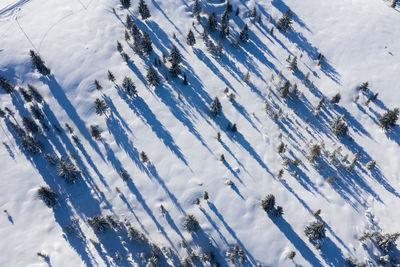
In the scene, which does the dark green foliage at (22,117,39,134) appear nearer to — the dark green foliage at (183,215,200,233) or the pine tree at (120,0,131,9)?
the dark green foliage at (183,215,200,233)

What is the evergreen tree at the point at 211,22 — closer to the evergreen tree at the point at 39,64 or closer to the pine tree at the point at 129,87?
the pine tree at the point at 129,87

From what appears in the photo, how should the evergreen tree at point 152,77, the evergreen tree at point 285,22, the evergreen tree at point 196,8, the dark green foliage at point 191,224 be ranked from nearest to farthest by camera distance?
the dark green foliage at point 191,224, the evergreen tree at point 152,77, the evergreen tree at point 285,22, the evergreen tree at point 196,8

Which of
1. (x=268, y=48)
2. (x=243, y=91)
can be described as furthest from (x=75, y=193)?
(x=268, y=48)

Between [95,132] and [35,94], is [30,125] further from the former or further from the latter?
[95,132]

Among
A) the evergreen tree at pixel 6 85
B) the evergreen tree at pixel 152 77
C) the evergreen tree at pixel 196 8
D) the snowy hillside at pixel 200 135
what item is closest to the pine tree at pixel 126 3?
the snowy hillside at pixel 200 135

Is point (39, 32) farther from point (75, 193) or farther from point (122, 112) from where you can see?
point (75, 193)

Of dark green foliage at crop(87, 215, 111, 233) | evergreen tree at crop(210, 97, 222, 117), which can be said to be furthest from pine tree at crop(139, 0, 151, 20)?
dark green foliage at crop(87, 215, 111, 233)
